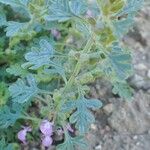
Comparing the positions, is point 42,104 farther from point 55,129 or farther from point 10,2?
point 10,2

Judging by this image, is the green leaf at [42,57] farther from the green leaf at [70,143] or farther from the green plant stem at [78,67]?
the green leaf at [70,143]

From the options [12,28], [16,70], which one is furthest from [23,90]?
[12,28]

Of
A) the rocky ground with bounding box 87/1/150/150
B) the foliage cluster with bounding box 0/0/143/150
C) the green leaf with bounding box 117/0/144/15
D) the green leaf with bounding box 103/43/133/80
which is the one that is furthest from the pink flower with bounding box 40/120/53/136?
Result: the green leaf with bounding box 117/0/144/15

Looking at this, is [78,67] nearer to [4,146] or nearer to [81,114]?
[81,114]

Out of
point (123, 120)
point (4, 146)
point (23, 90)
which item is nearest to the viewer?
point (23, 90)

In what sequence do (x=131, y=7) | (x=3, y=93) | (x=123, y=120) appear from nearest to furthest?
(x=131, y=7)
(x=3, y=93)
(x=123, y=120)

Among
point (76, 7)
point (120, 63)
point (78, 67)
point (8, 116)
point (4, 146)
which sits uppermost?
point (76, 7)
